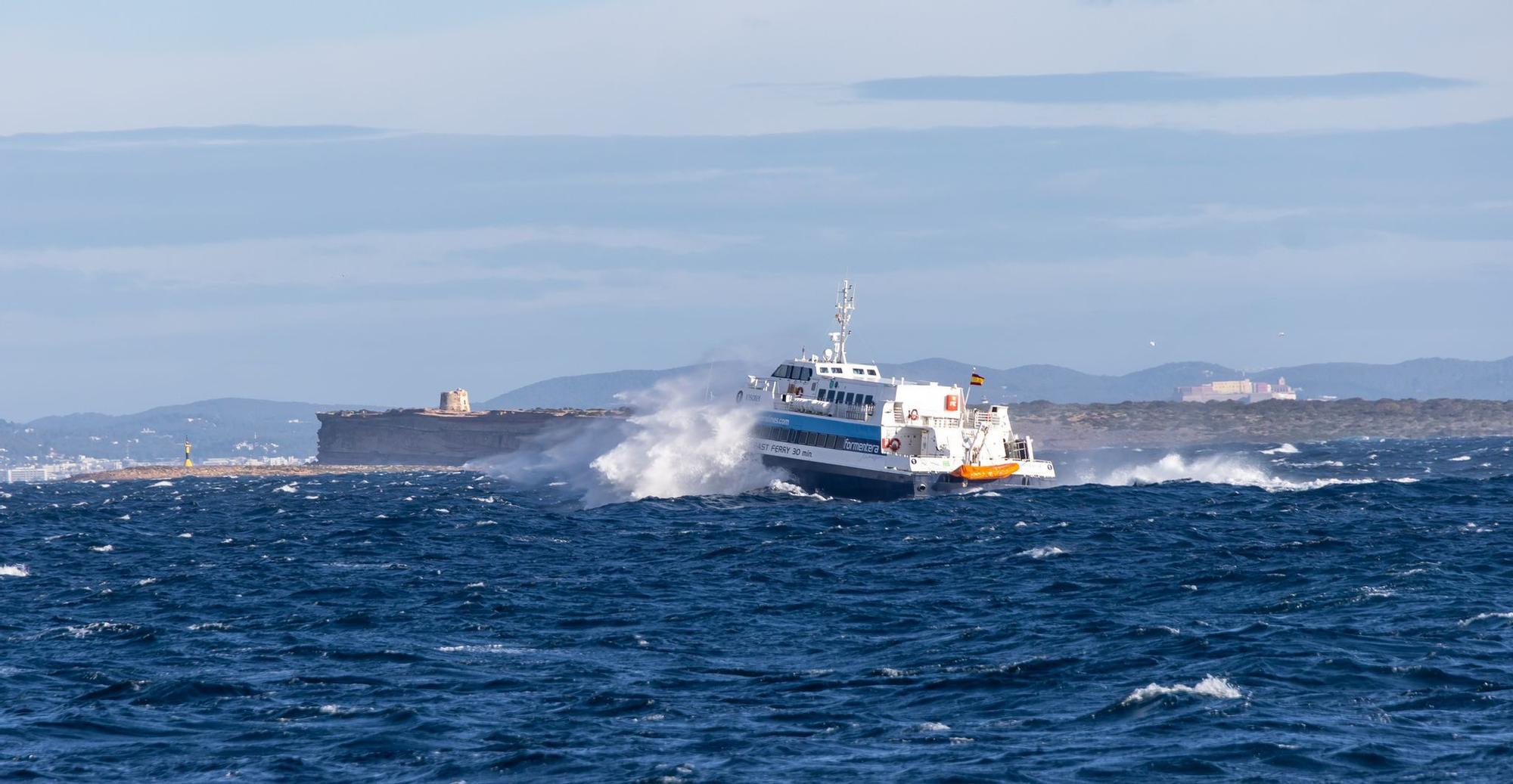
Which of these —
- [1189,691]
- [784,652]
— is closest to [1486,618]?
[1189,691]

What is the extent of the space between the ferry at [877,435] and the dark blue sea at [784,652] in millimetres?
12502

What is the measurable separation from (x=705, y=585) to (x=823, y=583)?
2845 millimetres

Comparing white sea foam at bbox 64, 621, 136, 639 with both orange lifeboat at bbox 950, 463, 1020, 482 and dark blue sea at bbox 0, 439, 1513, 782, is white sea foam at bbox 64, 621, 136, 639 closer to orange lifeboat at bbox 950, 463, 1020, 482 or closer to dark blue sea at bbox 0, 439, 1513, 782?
dark blue sea at bbox 0, 439, 1513, 782

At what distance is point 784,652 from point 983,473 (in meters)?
41.2

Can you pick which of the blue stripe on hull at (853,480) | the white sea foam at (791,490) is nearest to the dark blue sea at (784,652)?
the blue stripe on hull at (853,480)

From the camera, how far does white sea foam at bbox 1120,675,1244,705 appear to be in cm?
2408

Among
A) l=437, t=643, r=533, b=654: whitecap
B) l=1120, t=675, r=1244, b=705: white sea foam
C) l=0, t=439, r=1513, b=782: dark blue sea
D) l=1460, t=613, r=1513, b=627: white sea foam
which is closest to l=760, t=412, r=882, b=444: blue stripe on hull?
l=0, t=439, r=1513, b=782: dark blue sea

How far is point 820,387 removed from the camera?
72438 mm

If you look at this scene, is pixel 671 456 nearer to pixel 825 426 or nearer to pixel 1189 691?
pixel 825 426

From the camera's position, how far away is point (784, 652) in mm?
29344

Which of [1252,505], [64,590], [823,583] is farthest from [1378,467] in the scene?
[64,590]

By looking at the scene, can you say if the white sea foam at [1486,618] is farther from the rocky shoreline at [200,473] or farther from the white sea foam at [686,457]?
the rocky shoreline at [200,473]

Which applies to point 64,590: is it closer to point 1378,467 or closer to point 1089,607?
point 1089,607

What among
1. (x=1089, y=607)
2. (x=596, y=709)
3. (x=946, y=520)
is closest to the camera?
(x=596, y=709)
